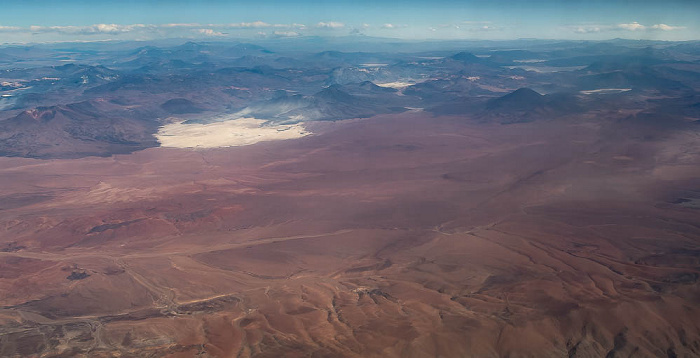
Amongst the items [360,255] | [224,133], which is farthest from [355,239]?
[224,133]

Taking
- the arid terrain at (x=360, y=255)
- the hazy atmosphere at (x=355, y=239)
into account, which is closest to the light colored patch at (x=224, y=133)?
the hazy atmosphere at (x=355, y=239)

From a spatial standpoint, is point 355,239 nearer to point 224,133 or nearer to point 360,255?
point 360,255

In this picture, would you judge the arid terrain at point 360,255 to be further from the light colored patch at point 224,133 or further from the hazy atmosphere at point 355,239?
the light colored patch at point 224,133

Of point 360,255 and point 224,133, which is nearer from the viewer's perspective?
point 360,255

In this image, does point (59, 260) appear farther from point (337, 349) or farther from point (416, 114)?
point (416, 114)

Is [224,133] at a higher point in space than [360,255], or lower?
higher

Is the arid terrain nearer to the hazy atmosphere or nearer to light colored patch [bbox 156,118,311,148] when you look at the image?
the hazy atmosphere
